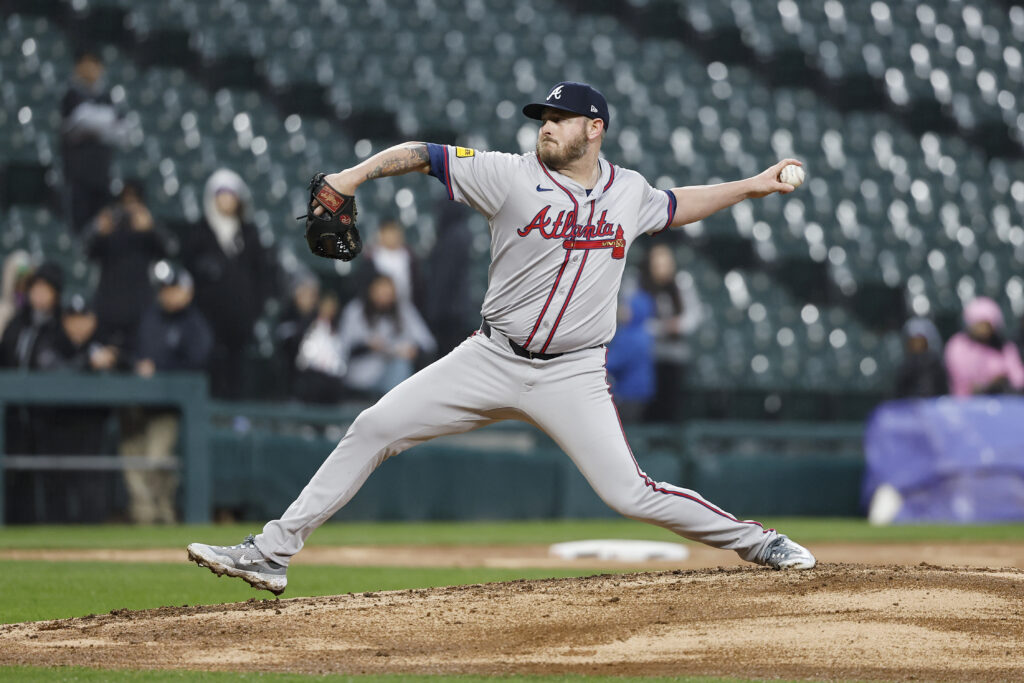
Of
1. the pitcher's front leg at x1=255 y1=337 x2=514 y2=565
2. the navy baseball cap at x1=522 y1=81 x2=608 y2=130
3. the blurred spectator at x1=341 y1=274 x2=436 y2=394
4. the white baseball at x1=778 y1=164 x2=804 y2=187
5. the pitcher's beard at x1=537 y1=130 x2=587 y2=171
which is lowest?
the pitcher's front leg at x1=255 y1=337 x2=514 y2=565

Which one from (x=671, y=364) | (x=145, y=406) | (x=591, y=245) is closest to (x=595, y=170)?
(x=591, y=245)

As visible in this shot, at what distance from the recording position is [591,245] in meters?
4.85

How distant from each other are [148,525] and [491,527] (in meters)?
2.47

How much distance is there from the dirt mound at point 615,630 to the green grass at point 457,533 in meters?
3.60

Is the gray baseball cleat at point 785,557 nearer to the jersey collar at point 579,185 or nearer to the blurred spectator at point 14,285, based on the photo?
the jersey collar at point 579,185

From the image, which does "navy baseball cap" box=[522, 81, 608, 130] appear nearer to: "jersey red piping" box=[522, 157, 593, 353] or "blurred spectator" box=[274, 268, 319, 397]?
"jersey red piping" box=[522, 157, 593, 353]

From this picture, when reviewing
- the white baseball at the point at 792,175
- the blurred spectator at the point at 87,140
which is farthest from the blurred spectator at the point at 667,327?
the white baseball at the point at 792,175

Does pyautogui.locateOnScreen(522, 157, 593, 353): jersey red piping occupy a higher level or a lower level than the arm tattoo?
lower

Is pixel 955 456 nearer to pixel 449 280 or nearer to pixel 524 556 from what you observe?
pixel 449 280

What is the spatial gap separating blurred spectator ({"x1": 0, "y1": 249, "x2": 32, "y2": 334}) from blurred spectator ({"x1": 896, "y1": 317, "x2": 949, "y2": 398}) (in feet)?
24.1

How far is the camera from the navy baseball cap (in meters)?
4.79

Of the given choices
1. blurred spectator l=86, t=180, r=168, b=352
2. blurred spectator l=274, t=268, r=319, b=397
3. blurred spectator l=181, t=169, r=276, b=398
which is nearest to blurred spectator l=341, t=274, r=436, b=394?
blurred spectator l=274, t=268, r=319, b=397

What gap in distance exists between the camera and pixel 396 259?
10.8 m

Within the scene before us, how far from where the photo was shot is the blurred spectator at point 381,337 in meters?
10.6
